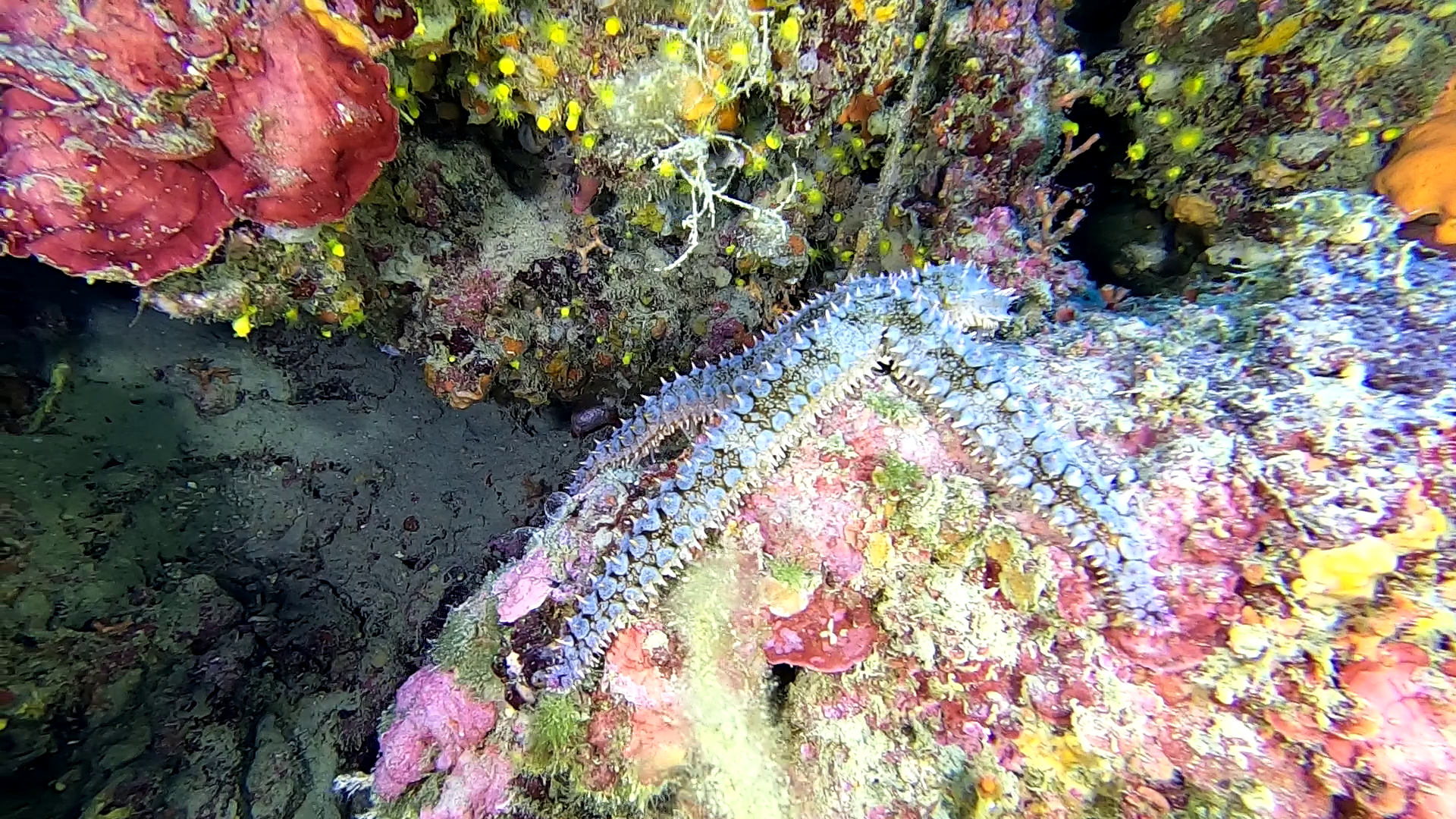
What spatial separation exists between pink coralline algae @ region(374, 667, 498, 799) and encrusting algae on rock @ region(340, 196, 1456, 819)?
2 centimetres

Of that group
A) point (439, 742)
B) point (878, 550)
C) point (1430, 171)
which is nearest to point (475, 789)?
point (439, 742)

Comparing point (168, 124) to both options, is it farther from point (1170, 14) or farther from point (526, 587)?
point (1170, 14)

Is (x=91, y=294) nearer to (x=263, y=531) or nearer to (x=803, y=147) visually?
(x=263, y=531)

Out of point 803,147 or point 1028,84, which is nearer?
point 1028,84

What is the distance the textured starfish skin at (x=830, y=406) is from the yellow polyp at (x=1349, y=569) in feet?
2.34

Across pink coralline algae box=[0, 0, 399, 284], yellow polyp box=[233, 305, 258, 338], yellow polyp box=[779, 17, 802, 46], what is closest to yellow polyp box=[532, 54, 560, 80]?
pink coralline algae box=[0, 0, 399, 284]

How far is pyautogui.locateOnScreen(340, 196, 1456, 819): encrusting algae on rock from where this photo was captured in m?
2.38

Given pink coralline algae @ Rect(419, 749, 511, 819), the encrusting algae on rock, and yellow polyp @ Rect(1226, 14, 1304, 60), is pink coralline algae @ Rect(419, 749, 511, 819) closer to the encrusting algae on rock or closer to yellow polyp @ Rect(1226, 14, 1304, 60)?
the encrusting algae on rock

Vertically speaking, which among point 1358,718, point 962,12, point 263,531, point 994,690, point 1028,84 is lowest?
point 263,531

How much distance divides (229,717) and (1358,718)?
6260 mm

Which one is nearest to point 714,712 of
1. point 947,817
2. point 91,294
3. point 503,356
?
point 947,817

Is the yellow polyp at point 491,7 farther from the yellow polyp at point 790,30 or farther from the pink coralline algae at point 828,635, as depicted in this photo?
the pink coralline algae at point 828,635

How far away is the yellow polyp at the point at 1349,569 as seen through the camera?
2.24m

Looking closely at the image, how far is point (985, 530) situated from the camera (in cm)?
292
